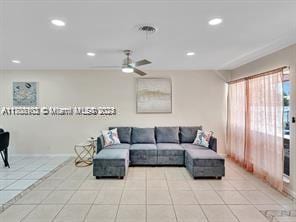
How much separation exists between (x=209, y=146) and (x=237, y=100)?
1.35m

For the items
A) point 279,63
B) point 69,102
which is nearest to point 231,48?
point 279,63

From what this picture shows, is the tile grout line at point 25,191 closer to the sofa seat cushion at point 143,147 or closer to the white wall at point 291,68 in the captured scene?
the sofa seat cushion at point 143,147

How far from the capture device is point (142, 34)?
3260mm

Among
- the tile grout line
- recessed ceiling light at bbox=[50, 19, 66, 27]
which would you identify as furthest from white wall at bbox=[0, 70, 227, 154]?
recessed ceiling light at bbox=[50, 19, 66, 27]

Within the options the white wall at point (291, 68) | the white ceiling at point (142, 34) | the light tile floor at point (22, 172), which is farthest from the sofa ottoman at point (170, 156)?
the light tile floor at point (22, 172)

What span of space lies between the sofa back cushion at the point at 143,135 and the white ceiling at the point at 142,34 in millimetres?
2039

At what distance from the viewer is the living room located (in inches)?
111

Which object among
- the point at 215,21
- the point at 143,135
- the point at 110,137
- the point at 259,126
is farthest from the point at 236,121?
the point at 215,21

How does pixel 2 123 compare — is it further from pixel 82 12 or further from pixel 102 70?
pixel 82 12

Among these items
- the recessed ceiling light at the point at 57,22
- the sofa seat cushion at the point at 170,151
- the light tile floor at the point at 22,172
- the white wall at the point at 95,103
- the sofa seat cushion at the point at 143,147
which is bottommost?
the light tile floor at the point at 22,172

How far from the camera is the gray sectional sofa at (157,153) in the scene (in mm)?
4473

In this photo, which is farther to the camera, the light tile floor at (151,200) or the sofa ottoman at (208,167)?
the sofa ottoman at (208,167)

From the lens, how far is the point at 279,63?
3.93 metres

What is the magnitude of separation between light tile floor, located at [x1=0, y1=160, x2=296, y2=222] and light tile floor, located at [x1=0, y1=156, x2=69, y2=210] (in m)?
0.18
